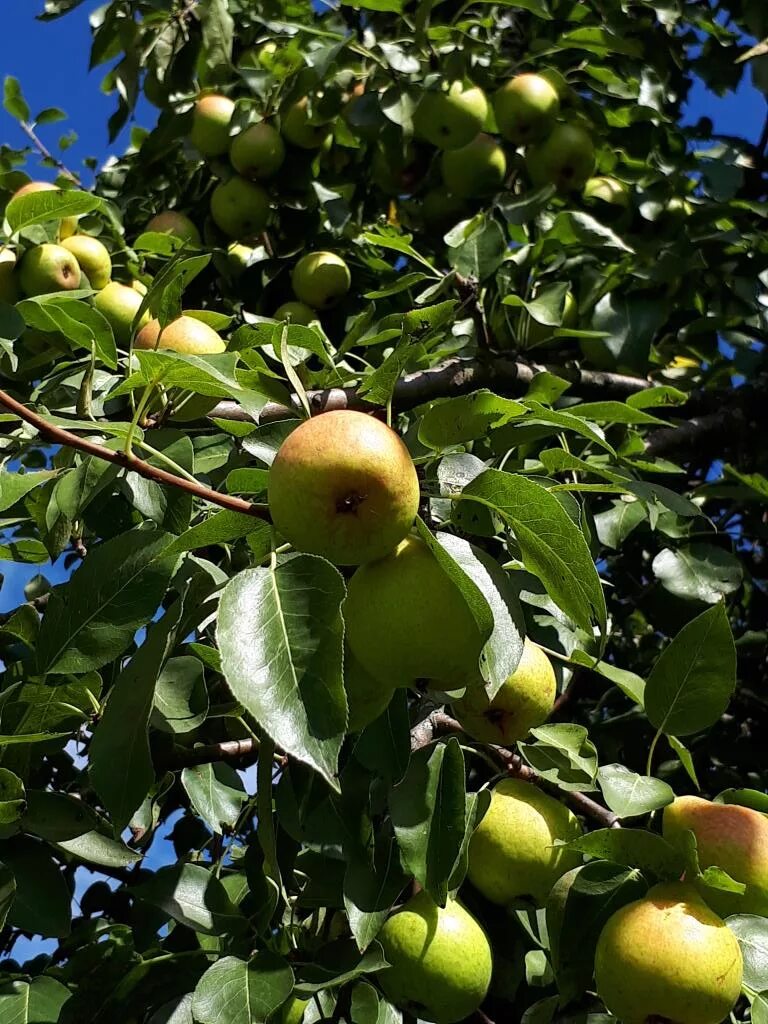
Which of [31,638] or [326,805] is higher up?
[31,638]

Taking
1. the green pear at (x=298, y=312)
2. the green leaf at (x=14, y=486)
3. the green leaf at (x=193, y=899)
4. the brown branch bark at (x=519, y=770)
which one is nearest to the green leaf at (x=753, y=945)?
the brown branch bark at (x=519, y=770)

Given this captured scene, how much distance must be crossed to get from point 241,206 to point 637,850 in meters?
2.10

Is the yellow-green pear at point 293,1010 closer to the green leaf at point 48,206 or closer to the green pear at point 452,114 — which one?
the green leaf at point 48,206

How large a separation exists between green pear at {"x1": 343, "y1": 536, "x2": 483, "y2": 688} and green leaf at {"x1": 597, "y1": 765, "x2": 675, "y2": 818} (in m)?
0.35

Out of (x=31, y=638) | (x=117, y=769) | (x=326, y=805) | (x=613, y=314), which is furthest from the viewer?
(x=613, y=314)

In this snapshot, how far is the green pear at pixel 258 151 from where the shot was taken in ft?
8.90

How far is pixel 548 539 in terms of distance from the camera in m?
1.03

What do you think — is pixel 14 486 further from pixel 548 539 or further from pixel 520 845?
pixel 520 845

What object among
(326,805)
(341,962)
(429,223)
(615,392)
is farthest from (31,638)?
(429,223)

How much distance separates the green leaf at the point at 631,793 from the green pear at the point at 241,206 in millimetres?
1972

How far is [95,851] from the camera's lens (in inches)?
53.1

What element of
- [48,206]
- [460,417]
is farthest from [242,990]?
[48,206]

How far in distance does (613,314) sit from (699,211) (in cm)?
54

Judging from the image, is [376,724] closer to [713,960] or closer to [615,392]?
[713,960]
